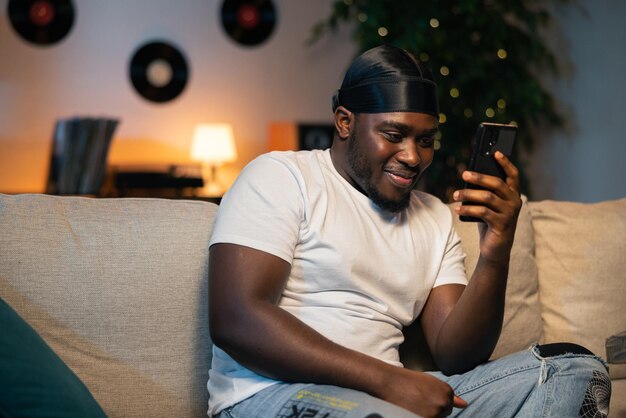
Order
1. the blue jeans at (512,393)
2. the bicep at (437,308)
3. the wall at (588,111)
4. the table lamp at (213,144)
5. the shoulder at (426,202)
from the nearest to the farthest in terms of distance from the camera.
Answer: the blue jeans at (512,393)
the bicep at (437,308)
the shoulder at (426,202)
the table lamp at (213,144)
the wall at (588,111)

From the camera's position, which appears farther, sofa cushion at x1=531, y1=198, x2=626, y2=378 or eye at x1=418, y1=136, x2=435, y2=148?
sofa cushion at x1=531, y1=198, x2=626, y2=378

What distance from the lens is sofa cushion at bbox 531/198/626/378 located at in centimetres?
221

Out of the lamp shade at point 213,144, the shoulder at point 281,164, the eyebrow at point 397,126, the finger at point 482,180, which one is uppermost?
the eyebrow at point 397,126

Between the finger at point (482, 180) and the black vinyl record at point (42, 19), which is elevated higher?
the black vinyl record at point (42, 19)

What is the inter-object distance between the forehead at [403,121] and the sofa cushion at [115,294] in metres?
0.48

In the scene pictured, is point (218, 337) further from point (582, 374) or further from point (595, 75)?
point (595, 75)

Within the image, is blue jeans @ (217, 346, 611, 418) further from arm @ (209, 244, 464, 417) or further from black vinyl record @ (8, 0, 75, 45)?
black vinyl record @ (8, 0, 75, 45)

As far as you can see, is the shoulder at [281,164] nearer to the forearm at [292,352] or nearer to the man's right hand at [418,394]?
the forearm at [292,352]

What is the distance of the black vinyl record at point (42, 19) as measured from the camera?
15.2 feet

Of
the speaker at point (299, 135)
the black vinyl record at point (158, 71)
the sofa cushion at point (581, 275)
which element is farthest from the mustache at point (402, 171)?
the black vinyl record at point (158, 71)

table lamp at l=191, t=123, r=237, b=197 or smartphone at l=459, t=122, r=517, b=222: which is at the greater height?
smartphone at l=459, t=122, r=517, b=222

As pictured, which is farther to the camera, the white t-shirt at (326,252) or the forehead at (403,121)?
the forehead at (403,121)

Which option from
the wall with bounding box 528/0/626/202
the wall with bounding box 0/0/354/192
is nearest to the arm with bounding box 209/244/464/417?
the wall with bounding box 0/0/354/192

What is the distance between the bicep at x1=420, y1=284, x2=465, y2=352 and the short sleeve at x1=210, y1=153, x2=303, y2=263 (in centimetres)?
39
